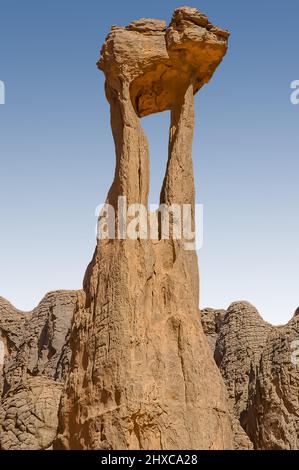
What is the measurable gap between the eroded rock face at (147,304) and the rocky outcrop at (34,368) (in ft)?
11.2

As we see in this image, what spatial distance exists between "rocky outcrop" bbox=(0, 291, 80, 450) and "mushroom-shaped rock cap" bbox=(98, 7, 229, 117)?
216 inches

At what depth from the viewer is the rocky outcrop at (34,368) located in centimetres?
1511

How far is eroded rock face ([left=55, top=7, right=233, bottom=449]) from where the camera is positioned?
11.1m

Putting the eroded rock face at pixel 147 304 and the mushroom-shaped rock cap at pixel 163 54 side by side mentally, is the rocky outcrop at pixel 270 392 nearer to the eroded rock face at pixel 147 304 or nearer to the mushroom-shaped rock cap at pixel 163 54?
the eroded rock face at pixel 147 304

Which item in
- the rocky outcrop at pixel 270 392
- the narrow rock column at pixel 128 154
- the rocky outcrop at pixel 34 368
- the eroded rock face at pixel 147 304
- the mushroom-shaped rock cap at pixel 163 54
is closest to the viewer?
the eroded rock face at pixel 147 304

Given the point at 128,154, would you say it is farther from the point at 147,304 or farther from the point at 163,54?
the point at 147,304

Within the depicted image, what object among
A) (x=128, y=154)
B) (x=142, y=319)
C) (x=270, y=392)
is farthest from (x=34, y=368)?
(x=142, y=319)

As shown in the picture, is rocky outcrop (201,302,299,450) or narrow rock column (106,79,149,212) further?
rocky outcrop (201,302,299,450)

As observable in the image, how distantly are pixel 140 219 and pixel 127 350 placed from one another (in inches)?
85.6

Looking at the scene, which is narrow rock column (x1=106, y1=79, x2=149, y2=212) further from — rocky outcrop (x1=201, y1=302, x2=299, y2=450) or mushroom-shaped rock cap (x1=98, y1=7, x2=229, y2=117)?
rocky outcrop (x1=201, y1=302, x2=299, y2=450)

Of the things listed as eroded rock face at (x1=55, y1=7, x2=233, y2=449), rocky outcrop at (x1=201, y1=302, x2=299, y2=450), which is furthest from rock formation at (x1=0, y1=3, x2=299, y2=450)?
rocky outcrop at (x1=201, y1=302, x2=299, y2=450)

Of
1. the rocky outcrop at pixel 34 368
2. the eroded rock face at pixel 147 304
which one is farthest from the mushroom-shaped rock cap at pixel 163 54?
the rocky outcrop at pixel 34 368
